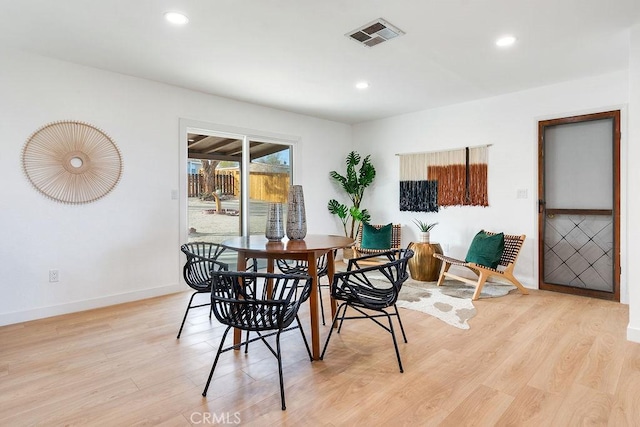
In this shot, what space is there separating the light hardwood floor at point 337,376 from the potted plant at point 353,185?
113 inches

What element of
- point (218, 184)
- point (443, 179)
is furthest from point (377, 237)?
point (218, 184)

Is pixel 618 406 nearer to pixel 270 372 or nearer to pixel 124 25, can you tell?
pixel 270 372

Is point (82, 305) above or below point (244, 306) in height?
below

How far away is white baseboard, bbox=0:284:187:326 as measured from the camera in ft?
10.3

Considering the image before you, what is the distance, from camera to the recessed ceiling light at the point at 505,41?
9.59ft

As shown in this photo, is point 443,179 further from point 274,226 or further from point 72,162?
point 72,162

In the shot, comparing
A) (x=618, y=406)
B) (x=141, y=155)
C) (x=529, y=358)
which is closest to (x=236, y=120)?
(x=141, y=155)

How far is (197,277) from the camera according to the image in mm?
2902

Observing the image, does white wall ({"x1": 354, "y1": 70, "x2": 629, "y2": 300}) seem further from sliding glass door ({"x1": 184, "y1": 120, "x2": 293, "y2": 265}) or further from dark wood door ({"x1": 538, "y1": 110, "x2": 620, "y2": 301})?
sliding glass door ({"x1": 184, "y1": 120, "x2": 293, "y2": 265})

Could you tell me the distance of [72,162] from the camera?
342 cm

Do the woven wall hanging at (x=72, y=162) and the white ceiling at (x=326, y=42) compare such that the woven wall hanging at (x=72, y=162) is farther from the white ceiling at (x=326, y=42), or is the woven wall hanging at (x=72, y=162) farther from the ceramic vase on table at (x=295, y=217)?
the ceramic vase on table at (x=295, y=217)

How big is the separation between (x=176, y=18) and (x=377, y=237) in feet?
12.2

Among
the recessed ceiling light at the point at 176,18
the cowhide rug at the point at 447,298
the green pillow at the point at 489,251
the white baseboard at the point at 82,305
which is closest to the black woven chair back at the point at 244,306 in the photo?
the cowhide rug at the point at 447,298

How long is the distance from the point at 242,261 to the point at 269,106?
123 inches
